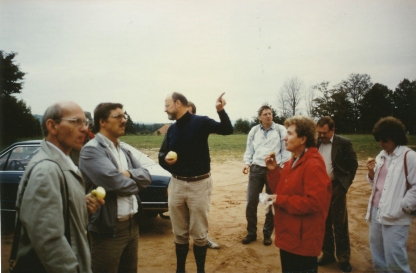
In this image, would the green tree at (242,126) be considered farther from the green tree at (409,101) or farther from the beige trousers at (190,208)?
the beige trousers at (190,208)

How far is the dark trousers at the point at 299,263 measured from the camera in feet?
7.23

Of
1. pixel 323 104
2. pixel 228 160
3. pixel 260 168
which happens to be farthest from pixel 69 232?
pixel 323 104

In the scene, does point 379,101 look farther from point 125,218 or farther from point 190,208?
point 125,218

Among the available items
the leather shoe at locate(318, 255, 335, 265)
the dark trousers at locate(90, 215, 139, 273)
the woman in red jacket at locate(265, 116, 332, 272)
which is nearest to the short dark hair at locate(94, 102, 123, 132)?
the dark trousers at locate(90, 215, 139, 273)

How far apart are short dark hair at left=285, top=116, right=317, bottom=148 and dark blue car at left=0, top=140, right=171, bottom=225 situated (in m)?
2.87

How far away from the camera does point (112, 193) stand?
7.29ft

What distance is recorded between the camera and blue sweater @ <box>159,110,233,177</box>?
10.5 ft

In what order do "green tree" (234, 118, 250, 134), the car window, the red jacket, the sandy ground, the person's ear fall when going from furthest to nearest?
"green tree" (234, 118, 250, 134) → the car window → the sandy ground → the red jacket → the person's ear

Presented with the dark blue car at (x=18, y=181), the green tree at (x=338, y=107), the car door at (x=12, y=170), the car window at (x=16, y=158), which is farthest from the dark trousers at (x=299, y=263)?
the green tree at (x=338, y=107)

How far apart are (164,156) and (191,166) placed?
1.34 feet

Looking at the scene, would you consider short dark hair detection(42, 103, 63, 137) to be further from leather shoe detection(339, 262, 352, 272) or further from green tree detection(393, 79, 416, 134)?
green tree detection(393, 79, 416, 134)

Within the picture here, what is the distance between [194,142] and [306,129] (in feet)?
4.39

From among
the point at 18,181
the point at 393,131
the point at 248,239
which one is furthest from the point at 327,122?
the point at 18,181

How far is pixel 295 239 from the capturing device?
2.18 metres
